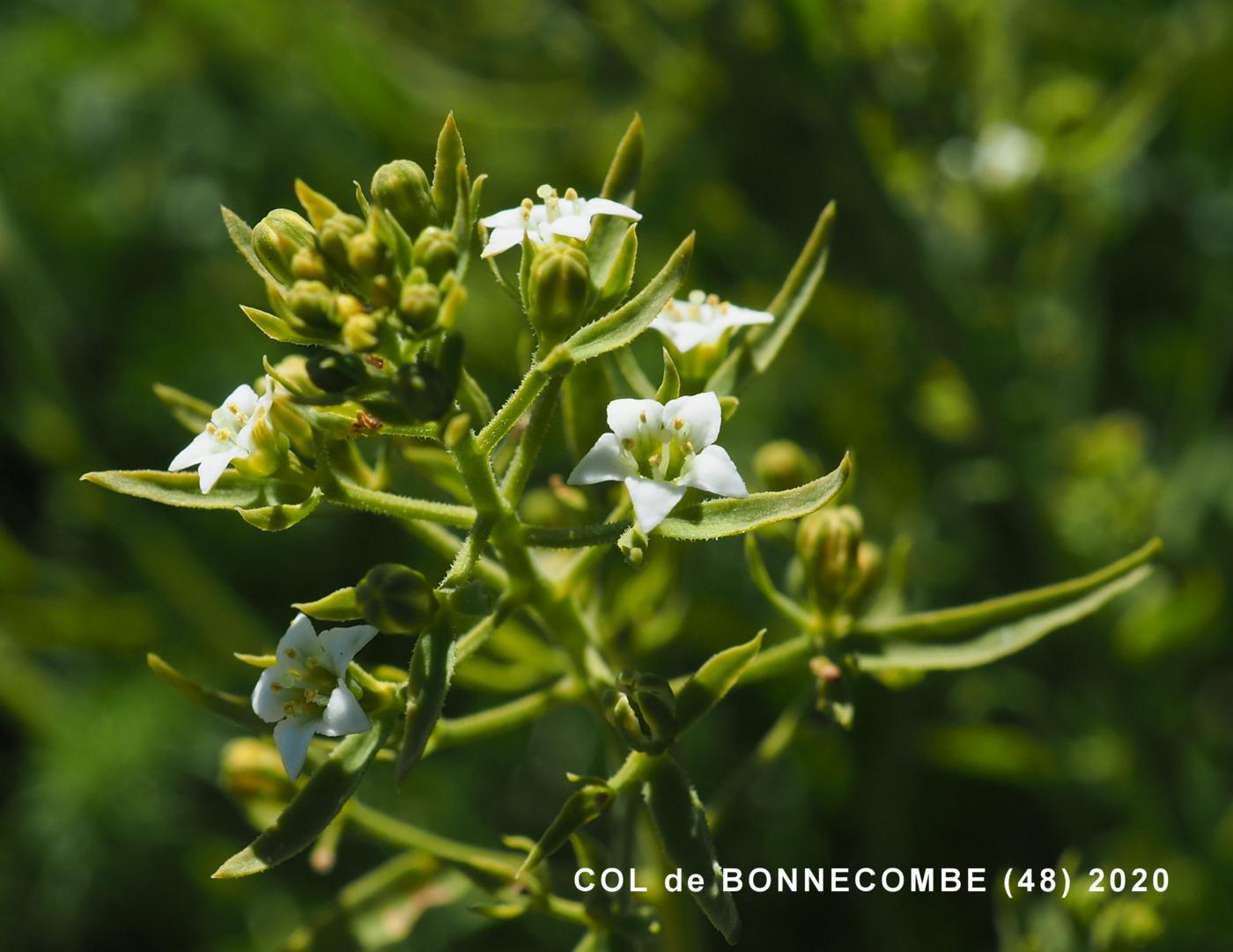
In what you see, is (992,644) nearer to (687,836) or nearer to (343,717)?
(687,836)

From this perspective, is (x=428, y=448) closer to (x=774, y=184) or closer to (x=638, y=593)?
(x=638, y=593)

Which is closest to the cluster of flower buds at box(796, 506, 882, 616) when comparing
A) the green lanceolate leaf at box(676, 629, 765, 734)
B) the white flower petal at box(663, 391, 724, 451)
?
the green lanceolate leaf at box(676, 629, 765, 734)

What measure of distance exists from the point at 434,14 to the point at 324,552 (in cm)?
226

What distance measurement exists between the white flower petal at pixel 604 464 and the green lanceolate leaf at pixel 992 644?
0.67m

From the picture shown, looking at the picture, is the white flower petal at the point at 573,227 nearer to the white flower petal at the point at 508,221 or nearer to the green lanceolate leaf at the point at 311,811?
the white flower petal at the point at 508,221

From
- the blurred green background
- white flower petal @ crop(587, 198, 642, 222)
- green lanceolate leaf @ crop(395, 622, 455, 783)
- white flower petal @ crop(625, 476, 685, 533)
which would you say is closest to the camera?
green lanceolate leaf @ crop(395, 622, 455, 783)

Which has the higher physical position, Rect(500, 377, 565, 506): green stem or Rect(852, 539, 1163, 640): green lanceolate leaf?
Rect(500, 377, 565, 506): green stem

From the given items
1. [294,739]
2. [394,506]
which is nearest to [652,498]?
[394,506]

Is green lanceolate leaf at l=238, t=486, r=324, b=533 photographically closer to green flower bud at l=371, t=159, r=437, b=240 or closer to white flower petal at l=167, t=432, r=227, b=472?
white flower petal at l=167, t=432, r=227, b=472

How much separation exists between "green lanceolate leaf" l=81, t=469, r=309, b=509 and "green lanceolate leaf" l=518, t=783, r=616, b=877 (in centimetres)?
72

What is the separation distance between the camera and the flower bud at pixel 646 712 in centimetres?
213

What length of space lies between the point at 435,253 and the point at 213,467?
0.51m

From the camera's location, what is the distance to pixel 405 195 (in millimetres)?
2223

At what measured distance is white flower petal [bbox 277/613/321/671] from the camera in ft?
7.13
